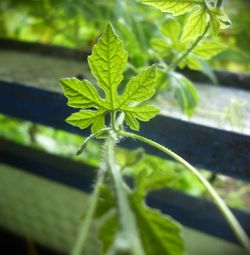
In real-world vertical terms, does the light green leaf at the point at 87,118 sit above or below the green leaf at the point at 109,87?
below

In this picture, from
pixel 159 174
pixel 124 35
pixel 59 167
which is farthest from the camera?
pixel 59 167

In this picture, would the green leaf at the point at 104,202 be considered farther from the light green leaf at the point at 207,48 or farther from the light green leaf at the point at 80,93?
the light green leaf at the point at 207,48

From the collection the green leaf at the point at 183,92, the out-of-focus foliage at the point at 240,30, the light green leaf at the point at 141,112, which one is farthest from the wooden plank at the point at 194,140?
the out-of-focus foliage at the point at 240,30

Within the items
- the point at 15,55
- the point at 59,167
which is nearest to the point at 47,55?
the point at 15,55

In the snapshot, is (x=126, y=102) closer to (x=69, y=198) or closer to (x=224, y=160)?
(x=224, y=160)

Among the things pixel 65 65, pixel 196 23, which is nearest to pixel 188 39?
pixel 196 23

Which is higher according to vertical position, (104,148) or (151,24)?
(151,24)

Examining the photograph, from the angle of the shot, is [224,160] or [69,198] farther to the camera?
[69,198]

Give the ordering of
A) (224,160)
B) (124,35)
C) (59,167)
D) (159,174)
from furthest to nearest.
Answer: (59,167), (124,35), (224,160), (159,174)

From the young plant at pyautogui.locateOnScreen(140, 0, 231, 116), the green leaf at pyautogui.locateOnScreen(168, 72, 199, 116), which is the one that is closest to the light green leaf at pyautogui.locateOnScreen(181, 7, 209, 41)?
the young plant at pyautogui.locateOnScreen(140, 0, 231, 116)
